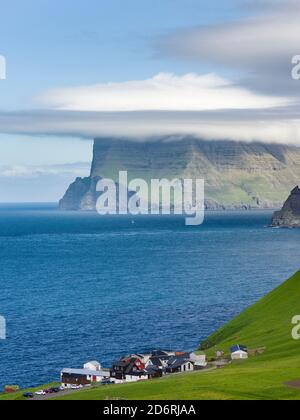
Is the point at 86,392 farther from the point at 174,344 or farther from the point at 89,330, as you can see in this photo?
the point at 89,330

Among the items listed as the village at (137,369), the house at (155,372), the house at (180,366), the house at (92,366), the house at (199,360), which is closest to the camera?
the village at (137,369)

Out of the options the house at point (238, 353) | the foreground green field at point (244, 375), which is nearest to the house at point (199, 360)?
the house at point (238, 353)

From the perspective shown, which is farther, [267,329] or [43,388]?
[267,329]

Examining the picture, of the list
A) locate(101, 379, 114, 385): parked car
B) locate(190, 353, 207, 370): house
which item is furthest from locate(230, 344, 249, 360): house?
locate(101, 379, 114, 385): parked car

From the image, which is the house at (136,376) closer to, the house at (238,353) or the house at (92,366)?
the house at (92,366)
